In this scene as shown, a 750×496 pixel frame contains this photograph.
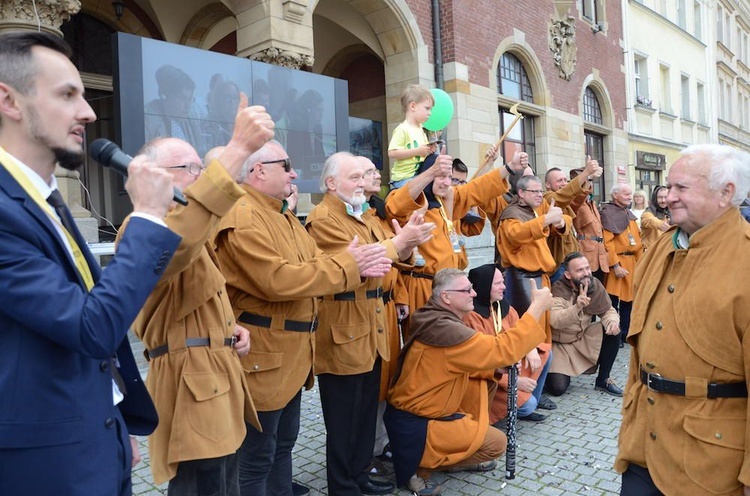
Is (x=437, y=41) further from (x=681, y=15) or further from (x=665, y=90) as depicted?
(x=681, y=15)

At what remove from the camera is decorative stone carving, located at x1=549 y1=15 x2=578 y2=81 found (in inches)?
614

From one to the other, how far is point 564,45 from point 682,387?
15399mm

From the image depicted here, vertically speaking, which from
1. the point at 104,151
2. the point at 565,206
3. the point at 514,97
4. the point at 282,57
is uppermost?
the point at 514,97

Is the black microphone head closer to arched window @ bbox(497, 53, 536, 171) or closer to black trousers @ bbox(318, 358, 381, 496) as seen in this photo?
black trousers @ bbox(318, 358, 381, 496)

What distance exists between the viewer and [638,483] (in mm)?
2355

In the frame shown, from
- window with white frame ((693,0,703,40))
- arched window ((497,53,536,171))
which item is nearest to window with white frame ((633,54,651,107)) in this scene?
window with white frame ((693,0,703,40))

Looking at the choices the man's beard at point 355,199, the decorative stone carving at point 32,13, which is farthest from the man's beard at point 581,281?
the decorative stone carving at point 32,13

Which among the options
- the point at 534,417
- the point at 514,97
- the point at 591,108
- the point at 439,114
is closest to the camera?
the point at 534,417

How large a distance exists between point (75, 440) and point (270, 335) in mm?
1405

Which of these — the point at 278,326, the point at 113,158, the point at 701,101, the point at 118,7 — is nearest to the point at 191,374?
the point at 278,326

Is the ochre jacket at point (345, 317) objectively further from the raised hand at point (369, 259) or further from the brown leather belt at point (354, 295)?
the raised hand at point (369, 259)

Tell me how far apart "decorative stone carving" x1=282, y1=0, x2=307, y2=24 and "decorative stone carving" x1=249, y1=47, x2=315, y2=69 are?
0.53 metres

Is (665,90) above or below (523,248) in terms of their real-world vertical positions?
above

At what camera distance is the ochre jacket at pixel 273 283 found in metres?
2.68
